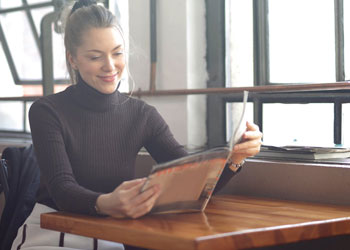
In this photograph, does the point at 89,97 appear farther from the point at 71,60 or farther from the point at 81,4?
→ the point at 81,4

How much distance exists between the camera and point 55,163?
68.4 inches

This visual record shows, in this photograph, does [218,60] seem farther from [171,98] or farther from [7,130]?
[7,130]

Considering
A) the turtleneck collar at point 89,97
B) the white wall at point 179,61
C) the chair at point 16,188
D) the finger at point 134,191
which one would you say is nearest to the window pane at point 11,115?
the white wall at point 179,61

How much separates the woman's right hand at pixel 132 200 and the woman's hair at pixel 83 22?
63 centimetres

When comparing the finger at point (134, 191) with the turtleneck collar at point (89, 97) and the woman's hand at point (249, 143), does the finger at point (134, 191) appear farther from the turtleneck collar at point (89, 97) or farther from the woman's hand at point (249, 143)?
the turtleneck collar at point (89, 97)

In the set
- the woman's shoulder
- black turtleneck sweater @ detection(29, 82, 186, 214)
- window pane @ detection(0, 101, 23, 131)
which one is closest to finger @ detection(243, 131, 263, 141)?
black turtleneck sweater @ detection(29, 82, 186, 214)

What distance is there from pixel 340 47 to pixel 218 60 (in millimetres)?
562

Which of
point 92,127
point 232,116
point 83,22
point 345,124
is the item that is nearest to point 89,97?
point 92,127

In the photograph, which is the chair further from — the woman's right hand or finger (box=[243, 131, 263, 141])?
finger (box=[243, 131, 263, 141])

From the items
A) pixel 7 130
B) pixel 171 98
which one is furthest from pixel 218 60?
pixel 7 130

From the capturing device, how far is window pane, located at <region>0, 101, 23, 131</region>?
12.4ft

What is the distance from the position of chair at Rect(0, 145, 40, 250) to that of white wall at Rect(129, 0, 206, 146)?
0.70 meters

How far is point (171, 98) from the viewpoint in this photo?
273 cm

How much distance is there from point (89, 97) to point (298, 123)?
3.01ft
